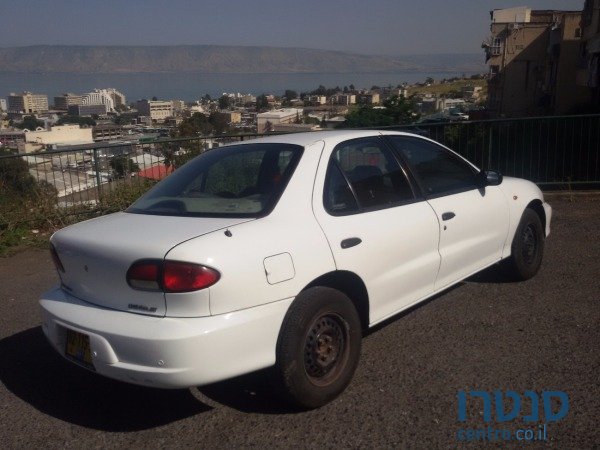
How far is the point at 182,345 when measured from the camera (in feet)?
9.46

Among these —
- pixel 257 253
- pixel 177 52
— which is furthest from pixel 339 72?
pixel 257 253

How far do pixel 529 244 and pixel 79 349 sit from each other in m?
4.09

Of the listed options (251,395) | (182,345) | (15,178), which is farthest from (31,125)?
(182,345)

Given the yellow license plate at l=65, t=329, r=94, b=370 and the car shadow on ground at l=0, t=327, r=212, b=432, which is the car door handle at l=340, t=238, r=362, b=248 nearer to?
the car shadow on ground at l=0, t=327, r=212, b=432

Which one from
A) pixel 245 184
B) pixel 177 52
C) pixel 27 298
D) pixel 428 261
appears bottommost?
pixel 27 298

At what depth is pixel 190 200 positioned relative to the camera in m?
3.78

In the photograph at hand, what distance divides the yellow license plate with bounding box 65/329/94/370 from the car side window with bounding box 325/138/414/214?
1.56m

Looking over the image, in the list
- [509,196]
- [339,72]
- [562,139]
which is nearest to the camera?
[509,196]

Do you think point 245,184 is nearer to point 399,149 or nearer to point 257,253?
point 257,253

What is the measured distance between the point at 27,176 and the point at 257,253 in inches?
269

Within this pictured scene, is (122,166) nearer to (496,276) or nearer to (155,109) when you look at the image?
(496,276)

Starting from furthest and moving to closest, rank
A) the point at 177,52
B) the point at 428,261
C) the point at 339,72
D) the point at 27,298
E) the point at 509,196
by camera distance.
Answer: the point at 177,52 < the point at 339,72 < the point at 27,298 < the point at 509,196 < the point at 428,261

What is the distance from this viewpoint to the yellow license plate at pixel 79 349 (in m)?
3.19

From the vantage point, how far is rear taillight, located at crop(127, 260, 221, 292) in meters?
2.94
